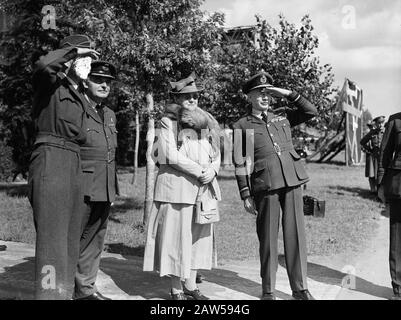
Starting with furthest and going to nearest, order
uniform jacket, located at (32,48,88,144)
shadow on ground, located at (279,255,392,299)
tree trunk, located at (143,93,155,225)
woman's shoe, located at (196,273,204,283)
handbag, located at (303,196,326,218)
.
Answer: handbag, located at (303,196,326,218) < tree trunk, located at (143,93,155,225) < woman's shoe, located at (196,273,204,283) < shadow on ground, located at (279,255,392,299) < uniform jacket, located at (32,48,88,144)

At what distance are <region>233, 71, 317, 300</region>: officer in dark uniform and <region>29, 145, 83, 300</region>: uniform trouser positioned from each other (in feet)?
6.06

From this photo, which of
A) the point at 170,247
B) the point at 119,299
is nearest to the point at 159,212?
the point at 170,247

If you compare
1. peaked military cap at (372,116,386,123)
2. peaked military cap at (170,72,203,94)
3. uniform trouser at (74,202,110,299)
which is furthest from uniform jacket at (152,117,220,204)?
peaked military cap at (372,116,386,123)

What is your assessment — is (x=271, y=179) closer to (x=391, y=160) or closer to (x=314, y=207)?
(x=391, y=160)

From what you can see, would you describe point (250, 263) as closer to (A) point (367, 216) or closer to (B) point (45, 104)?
(B) point (45, 104)

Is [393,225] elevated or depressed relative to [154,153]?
depressed

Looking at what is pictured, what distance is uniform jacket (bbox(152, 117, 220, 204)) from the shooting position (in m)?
4.53

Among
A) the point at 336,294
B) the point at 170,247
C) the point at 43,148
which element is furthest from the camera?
the point at 336,294

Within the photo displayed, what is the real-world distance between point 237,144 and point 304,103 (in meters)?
0.75

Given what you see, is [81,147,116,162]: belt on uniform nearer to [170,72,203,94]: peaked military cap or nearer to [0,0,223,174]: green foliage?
[170,72,203,94]: peaked military cap

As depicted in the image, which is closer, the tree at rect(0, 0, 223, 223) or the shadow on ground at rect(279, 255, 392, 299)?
the shadow on ground at rect(279, 255, 392, 299)

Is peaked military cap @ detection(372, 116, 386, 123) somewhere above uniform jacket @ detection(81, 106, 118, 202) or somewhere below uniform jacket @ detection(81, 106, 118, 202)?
above
